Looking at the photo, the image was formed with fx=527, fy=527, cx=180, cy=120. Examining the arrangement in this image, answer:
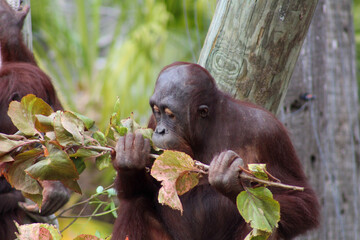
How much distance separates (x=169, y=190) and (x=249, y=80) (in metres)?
1.22

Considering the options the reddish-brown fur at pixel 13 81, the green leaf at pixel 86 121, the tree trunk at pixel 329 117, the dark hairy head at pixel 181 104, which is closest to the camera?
the green leaf at pixel 86 121

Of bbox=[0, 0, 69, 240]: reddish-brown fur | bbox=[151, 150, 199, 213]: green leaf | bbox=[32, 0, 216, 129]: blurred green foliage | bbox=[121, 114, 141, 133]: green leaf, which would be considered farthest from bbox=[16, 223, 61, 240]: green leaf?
bbox=[32, 0, 216, 129]: blurred green foliage

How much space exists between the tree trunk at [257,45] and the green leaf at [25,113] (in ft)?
3.96

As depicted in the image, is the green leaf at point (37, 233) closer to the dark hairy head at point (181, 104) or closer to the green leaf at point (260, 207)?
the dark hairy head at point (181, 104)

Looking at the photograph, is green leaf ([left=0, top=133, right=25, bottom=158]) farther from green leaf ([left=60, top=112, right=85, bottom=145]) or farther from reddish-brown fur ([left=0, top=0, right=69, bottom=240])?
reddish-brown fur ([left=0, top=0, right=69, bottom=240])

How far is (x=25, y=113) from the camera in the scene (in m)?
2.63

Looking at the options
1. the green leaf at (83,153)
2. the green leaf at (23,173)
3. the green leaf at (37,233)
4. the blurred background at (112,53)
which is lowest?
the blurred background at (112,53)

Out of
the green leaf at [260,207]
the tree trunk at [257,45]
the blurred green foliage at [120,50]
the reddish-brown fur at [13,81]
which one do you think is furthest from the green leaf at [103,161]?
the blurred green foliage at [120,50]

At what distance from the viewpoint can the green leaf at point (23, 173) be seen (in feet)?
8.39

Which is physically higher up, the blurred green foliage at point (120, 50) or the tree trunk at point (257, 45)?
the tree trunk at point (257, 45)

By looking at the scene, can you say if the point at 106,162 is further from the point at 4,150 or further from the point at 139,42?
the point at 139,42

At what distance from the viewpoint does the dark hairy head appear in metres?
2.82

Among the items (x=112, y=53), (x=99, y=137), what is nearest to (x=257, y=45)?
(x=99, y=137)

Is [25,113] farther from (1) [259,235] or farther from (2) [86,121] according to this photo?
(1) [259,235]
